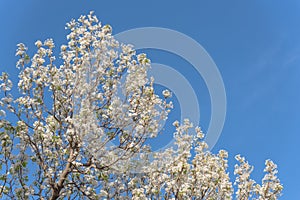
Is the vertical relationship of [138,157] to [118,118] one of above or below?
below

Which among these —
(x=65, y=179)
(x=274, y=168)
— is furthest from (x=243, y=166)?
(x=65, y=179)

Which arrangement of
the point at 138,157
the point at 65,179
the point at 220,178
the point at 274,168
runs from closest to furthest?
1. the point at 65,179
2. the point at 138,157
3. the point at 220,178
4. the point at 274,168

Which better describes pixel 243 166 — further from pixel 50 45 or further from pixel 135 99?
pixel 50 45

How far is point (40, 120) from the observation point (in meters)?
7.34

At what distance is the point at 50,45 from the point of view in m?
8.02

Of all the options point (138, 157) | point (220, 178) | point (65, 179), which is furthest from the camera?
point (220, 178)

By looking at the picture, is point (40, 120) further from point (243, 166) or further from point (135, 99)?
point (243, 166)

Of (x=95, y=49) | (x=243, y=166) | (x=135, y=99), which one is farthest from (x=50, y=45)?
(x=243, y=166)

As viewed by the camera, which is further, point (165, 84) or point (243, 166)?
point (243, 166)

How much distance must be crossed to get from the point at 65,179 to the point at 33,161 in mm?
749

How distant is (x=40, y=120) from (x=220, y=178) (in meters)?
4.40

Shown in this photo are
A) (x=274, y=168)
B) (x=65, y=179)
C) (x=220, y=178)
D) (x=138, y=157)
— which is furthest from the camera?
(x=274, y=168)

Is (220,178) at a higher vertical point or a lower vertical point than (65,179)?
higher

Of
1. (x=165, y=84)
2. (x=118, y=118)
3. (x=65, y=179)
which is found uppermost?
(x=165, y=84)
